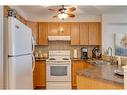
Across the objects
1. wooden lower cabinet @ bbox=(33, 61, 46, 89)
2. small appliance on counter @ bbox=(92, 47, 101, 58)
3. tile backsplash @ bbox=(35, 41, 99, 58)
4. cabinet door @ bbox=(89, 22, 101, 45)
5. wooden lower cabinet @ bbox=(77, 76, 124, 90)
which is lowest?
wooden lower cabinet @ bbox=(33, 61, 46, 89)

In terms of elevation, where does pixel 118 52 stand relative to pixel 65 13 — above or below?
below

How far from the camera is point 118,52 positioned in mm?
5777

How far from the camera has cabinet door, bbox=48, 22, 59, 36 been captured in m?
5.76

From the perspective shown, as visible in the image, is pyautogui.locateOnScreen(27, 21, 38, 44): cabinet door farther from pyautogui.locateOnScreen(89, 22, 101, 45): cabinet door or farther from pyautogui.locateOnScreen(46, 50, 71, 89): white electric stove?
pyautogui.locateOnScreen(89, 22, 101, 45): cabinet door

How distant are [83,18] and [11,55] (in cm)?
397

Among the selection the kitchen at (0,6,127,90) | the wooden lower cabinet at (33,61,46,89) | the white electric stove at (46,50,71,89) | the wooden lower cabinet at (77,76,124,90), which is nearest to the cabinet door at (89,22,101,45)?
the kitchen at (0,6,127,90)

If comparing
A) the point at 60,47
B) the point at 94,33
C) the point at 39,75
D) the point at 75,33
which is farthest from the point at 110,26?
the point at 39,75

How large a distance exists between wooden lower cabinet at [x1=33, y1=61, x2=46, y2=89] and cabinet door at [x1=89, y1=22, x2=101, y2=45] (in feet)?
5.28

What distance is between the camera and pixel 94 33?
5.76 m

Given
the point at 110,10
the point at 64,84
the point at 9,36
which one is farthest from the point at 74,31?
the point at 9,36

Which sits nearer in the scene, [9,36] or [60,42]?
[9,36]

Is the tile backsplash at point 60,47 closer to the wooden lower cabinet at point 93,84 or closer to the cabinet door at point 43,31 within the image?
the cabinet door at point 43,31

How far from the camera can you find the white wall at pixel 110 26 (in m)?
5.55
